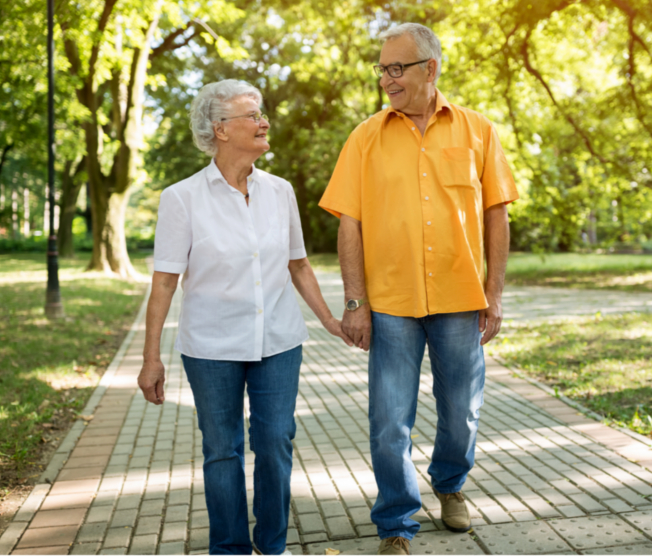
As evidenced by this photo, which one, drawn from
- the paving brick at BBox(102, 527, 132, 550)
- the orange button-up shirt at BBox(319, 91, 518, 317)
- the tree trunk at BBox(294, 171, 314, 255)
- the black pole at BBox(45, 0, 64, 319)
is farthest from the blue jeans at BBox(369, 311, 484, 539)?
the tree trunk at BBox(294, 171, 314, 255)

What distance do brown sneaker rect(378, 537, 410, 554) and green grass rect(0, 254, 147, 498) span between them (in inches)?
92.3

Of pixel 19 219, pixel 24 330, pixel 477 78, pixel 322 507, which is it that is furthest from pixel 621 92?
pixel 19 219

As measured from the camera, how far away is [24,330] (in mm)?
9523

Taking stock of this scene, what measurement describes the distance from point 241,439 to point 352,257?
0.95 meters

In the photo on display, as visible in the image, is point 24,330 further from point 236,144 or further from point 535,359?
point 236,144

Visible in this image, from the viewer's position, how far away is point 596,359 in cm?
721

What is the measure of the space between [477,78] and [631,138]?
4746mm

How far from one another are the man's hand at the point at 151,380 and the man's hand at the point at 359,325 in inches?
33.9

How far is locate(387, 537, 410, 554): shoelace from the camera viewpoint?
9.61 feet

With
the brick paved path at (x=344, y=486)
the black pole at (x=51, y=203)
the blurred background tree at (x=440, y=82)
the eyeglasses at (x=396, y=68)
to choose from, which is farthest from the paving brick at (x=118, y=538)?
the blurred background tree at (x=440, y=82)

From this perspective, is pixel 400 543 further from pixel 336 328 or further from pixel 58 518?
pixel 58 518

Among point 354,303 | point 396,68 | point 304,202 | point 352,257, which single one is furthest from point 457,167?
point 304,202

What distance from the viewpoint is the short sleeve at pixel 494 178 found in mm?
3091

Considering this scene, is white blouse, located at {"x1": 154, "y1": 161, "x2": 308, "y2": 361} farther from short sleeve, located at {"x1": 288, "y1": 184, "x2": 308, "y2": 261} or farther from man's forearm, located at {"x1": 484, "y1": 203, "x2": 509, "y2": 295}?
man's forearm, located at {"x1": 484, "y1": 203, "x2": 509, "y2": 295}
